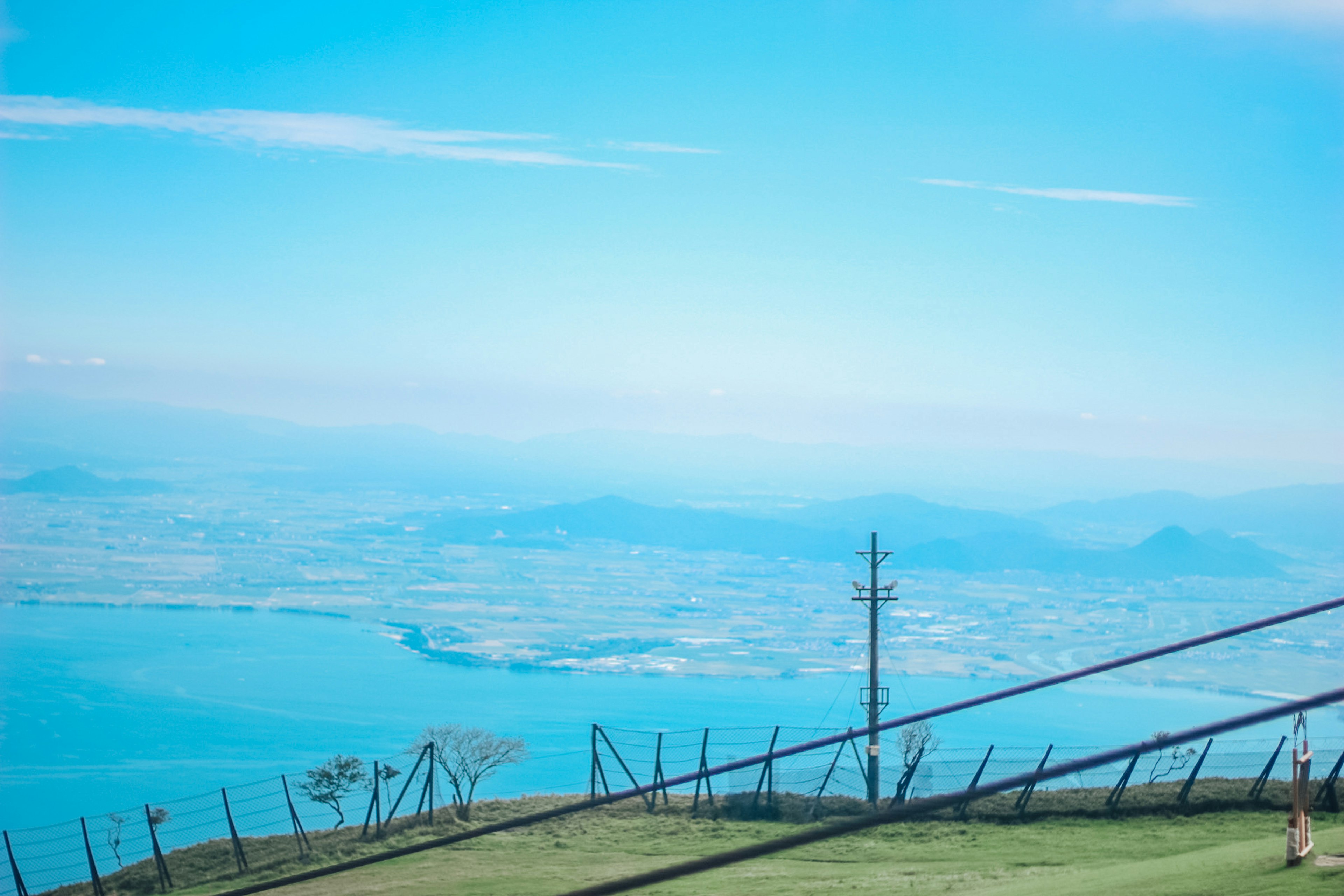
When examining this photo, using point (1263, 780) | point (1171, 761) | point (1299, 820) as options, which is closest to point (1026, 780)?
point (1299, 820)

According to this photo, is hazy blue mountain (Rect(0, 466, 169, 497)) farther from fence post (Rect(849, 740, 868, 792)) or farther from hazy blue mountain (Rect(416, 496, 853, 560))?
fence post (Rect(849, 740, 868, 792))

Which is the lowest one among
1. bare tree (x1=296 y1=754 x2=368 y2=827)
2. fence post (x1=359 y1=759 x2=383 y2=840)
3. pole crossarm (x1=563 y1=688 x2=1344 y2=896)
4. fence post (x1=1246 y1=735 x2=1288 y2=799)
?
bare tree (x1=296 y1=754 x2=368 y2=827)

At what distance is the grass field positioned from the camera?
6.88 meters

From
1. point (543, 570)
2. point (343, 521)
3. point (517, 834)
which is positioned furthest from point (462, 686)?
point (343, 521)

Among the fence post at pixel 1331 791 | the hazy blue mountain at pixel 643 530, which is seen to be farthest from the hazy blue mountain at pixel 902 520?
the fence post at pixel 1331 791

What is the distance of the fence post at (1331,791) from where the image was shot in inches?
342

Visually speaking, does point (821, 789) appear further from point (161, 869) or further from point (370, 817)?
point (161, 869)

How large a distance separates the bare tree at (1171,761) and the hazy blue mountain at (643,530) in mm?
129178

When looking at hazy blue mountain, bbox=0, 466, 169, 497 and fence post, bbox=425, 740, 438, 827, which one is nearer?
fence post, bbox=425, 740, 438, 827

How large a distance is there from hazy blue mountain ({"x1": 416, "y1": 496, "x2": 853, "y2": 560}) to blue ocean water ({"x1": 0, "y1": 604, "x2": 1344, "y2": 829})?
207 ft

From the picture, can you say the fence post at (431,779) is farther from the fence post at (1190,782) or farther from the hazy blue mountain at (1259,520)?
the hazy blue mountain at (1259,520)

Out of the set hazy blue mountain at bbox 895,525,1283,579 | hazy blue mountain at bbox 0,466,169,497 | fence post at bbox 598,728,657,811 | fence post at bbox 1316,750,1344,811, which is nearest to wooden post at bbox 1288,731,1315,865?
fence post at bbox 1316,750,1344,811

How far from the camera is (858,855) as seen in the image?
33.2ft

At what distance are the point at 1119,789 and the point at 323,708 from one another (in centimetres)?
6753
